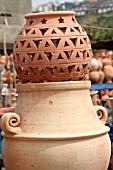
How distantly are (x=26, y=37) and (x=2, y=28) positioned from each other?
551 centimetres

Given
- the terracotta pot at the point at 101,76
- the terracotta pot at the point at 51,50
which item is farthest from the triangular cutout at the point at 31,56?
the terracotta pot at the point at 101,76

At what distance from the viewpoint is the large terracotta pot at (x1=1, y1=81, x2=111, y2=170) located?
266cm

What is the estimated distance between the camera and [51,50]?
2.78 m

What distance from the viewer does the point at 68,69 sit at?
282 cm

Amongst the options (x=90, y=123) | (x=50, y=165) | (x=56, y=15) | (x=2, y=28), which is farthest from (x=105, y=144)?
(x=2, y=28)

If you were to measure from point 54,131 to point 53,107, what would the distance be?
0.13 meters

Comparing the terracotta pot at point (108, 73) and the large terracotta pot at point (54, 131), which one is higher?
the large terracotta pot at point (54, 131)

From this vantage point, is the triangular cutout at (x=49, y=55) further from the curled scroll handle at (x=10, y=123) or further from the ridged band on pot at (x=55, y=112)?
the curled scroll handle at (x=10, y=123)

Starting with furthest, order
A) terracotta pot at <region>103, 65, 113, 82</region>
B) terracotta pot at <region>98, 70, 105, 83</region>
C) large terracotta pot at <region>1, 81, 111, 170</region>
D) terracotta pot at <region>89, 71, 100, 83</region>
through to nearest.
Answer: terracotta pot at <region>103, 65, 113, 82</region>, terracotta pot at <region>98, 70, 105, 83</region>, terracotta pot at <region>89, 71, 100, 83</region>, large terracotta pot at <region>1, 81, 111, 170</region>

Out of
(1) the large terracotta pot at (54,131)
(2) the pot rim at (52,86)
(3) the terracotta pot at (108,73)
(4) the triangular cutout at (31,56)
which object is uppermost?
(4) the triangular cutout at (31,56)

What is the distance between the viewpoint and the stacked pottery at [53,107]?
2666 millimetres

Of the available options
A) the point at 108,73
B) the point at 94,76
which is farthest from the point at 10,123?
the point at 108,73

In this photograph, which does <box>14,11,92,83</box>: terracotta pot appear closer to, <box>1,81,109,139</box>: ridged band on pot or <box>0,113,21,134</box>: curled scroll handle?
<box>1,81,109,139</box>: ridged band on pot

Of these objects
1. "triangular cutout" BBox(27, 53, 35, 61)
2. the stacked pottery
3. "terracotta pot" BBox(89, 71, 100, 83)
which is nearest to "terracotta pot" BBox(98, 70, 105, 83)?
"terracotta pot" BBox(89, 71, 100, 83)
